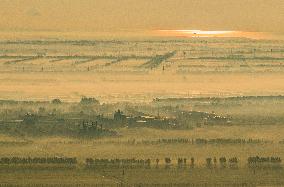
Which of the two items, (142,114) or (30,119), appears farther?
(142,114)

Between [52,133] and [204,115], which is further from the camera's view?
[204,115]

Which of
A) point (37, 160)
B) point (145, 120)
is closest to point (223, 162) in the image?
point (37, 160)

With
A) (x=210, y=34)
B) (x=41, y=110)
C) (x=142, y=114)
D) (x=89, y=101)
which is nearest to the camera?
(x=142, y=114)

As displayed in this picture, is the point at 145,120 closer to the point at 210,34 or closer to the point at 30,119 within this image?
the point at 30,119

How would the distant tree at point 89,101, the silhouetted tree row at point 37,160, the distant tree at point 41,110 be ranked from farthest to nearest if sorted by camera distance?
the distant tree at point 89,101
the distant tree at point 41,110
the silhouetted tree row at point 37,160

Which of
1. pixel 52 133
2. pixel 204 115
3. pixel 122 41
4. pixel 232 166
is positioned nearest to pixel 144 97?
pixel 204 115

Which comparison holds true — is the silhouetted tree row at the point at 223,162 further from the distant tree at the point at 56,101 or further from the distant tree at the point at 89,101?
the distant tree at the point at 56,101

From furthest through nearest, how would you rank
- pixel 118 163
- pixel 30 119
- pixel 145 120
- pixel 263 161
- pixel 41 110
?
pixel 41 110, pixel 145 120, pixel 30 119, pixel 263 161, pixel 118 163

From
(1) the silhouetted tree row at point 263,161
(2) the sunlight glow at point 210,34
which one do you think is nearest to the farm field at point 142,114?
(1) the silhouetted tree row at point 263,161

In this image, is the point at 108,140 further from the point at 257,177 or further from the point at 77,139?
the point at 257,177

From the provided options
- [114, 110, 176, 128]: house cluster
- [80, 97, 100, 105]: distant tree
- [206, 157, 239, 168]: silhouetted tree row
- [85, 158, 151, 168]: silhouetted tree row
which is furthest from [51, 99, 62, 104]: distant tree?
[206, 157, 239, 168]: silhouetted tree row

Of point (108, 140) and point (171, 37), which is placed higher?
point (171, 37)
